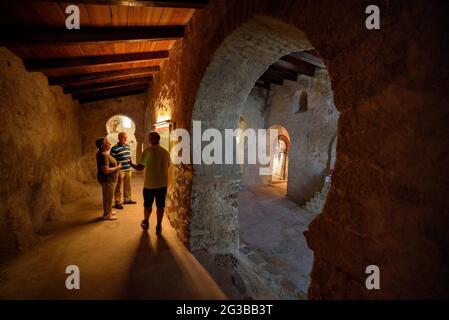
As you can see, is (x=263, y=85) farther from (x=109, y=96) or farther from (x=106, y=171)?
(x=106, y=171)

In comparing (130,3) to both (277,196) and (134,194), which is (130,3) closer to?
(134,194)

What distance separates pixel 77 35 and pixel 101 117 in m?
6.78

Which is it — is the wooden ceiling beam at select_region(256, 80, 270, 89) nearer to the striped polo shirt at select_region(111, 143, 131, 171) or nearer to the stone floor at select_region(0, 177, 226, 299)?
the striped polo shirt at select_region(111, 143, 131, 171)

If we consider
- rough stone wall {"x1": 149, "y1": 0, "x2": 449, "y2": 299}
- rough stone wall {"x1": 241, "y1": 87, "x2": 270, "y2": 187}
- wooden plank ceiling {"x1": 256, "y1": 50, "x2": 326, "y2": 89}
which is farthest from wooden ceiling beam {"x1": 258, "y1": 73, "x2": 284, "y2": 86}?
rough stone wall {"x1": 149, "y1": 0, "x2": 449, "y2": 299}

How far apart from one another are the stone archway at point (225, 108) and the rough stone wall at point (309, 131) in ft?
18.2

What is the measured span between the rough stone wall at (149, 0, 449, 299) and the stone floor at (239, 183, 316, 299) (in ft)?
8.46

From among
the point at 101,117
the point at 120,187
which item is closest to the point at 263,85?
the point at 101,117

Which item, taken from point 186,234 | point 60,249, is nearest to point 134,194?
point 60,249

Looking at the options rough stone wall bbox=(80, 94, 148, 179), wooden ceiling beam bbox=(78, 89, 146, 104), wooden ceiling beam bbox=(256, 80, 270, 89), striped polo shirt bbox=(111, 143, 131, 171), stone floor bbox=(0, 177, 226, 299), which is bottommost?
stone floor bbox=(0, 177, 226, 299)

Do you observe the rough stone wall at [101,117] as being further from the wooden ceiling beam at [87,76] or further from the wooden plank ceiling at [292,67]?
the wooden plank ceiling at [292,67]

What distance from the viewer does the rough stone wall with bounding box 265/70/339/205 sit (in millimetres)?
7754

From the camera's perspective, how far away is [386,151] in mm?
1063

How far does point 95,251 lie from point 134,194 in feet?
11.4

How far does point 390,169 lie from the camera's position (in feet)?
3.45
